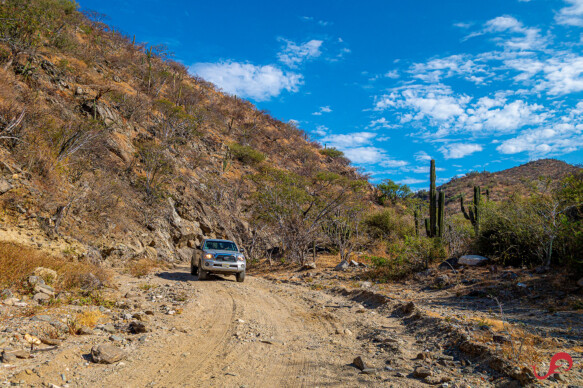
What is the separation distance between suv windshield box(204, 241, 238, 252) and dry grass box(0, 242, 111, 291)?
464 centimetres

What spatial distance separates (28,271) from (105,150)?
1619 cm

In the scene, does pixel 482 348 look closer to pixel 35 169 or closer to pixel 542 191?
pixel 542 191

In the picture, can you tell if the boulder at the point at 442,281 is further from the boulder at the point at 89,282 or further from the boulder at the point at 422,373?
the boulder at the point at 89,282

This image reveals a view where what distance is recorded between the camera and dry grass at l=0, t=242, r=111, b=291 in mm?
6898

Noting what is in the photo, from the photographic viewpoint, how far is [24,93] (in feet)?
55.3

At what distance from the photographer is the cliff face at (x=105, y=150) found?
1344 cm

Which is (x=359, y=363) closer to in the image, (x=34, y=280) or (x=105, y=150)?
(x=34, y=280)

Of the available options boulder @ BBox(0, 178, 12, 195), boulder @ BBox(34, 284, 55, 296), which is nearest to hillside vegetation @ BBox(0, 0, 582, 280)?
boulder @ BBox(0, 178, 12, 195)

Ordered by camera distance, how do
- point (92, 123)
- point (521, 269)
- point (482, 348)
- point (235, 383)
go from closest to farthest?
point (235, 383) < point (482, 348) < point (521, 269) < point (92, 123)

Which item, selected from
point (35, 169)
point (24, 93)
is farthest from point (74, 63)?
point (35, 169)

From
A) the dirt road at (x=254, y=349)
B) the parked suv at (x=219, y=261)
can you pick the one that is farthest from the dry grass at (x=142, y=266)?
the dirt road at (x=254, y=349)

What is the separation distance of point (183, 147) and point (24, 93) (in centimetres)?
1677

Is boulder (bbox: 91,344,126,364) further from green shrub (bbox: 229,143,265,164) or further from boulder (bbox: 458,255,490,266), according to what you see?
green shrub (bbox: 229,143,265,164)

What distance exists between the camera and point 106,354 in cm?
439
